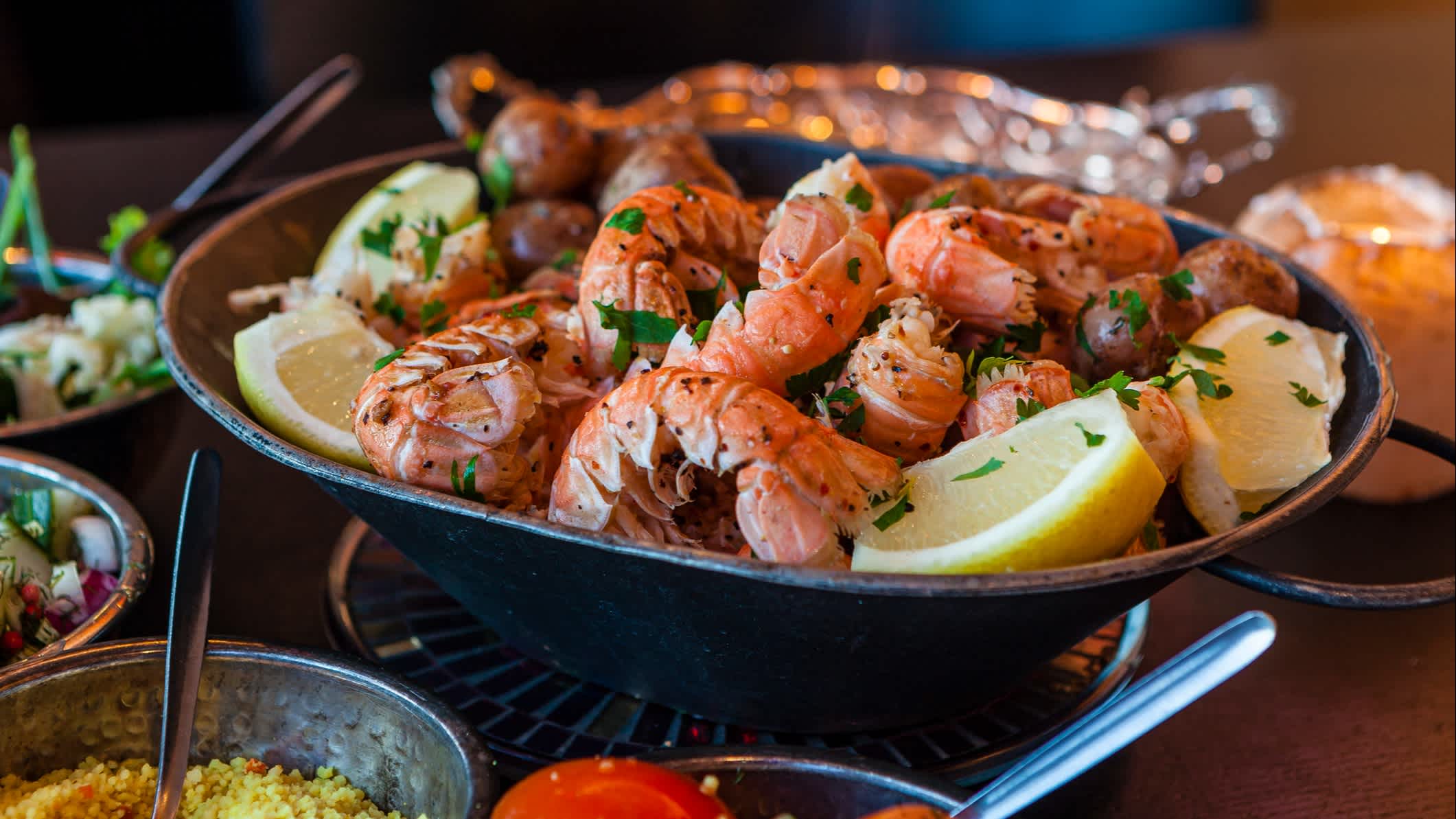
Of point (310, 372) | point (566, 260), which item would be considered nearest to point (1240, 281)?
point (566, 260)

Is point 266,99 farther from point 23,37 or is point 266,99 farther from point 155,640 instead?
point 155,640

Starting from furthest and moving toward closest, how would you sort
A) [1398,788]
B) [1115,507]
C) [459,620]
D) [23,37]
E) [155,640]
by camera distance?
[23,37]
[459,620]
[1398,788]
[155,640]
[1115,507]

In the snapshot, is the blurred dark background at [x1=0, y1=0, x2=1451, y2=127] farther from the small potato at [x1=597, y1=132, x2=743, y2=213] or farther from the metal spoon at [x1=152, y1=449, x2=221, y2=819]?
the metal spoon at [x1=152, y1=449, x2=221, y2=819]

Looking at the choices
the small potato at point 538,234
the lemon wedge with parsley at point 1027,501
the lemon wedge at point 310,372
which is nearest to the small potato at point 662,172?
the small potato at point 538,234

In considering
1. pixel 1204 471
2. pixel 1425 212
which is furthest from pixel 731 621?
pixel 1425 212

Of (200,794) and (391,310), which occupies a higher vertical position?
(391,310)

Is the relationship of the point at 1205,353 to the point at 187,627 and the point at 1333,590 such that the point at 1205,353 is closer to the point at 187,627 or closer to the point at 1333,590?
the point at 1333,590
